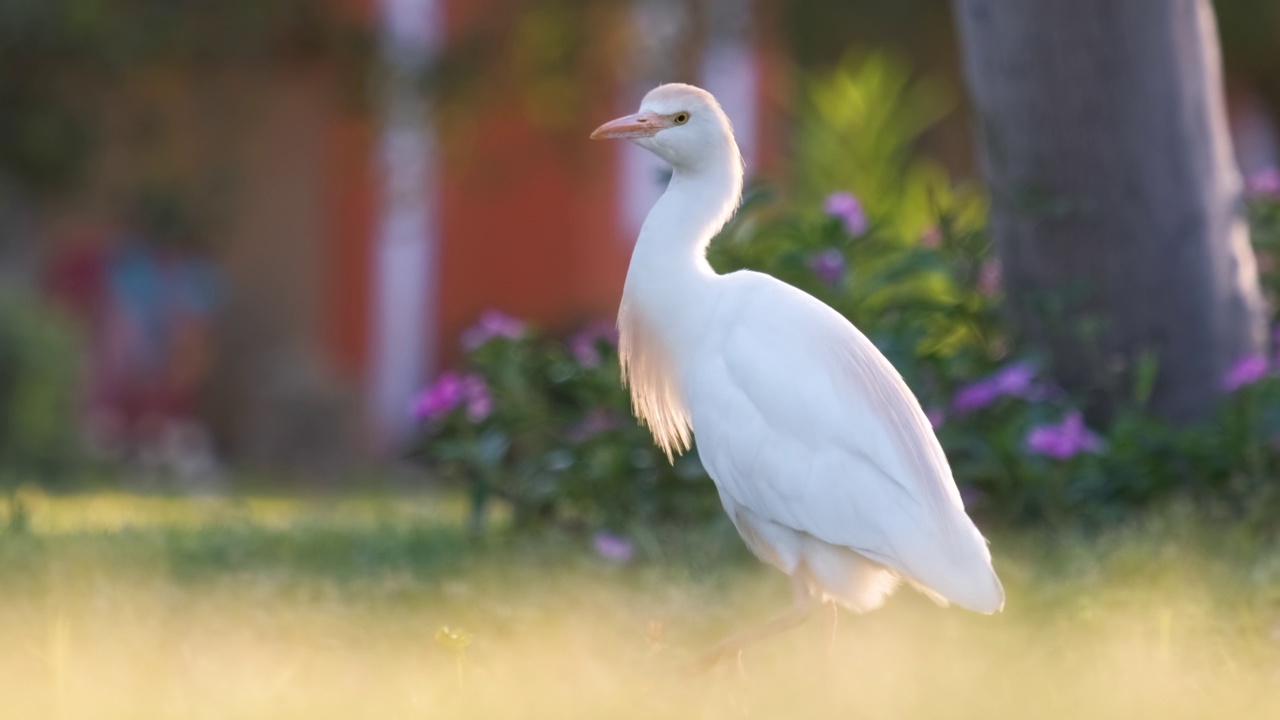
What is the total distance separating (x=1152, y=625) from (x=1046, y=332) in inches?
78.2

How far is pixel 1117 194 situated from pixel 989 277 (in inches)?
26.6

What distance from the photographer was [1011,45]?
20.4 feet

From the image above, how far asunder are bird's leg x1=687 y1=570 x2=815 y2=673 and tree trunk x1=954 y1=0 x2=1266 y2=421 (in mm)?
2195

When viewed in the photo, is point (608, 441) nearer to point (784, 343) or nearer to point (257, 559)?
point (257, 559)

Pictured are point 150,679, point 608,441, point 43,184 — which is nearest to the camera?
point 150,679

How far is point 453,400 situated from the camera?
6324mm

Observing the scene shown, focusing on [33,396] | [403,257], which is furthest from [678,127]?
[403,257]

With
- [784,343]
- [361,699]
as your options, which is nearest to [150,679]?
[361,699]

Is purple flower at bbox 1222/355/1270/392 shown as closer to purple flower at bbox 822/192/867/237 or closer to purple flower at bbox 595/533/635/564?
purple flower at bbox 822/192/867/237

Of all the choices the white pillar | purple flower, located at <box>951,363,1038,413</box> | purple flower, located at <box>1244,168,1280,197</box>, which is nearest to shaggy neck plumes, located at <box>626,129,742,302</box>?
purple flower, located at <box>951,363,1038,413</box>

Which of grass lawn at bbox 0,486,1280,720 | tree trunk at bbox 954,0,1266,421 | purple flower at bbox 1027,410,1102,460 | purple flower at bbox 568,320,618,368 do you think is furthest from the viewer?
purple flower at bbox 568,320,618,368

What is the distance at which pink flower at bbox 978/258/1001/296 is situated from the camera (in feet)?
21.3

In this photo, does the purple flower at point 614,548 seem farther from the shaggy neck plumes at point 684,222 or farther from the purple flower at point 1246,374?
the purple flower at point 1246,374

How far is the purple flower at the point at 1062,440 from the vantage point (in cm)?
548
